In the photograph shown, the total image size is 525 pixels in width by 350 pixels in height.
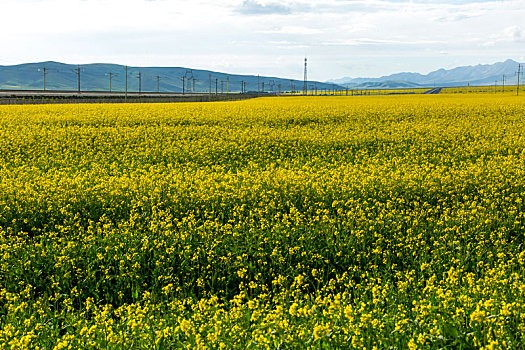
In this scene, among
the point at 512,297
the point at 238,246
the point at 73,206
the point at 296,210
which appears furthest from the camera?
the point at 73,206

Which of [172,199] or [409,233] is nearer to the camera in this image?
[409,233]

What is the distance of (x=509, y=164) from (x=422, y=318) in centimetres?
1145

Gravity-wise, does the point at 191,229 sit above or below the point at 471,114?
below

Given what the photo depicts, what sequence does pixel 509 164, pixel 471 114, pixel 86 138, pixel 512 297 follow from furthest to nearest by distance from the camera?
pixel 471 114 < pixel 86 138 < pixel 509 164 < pixel 512 297

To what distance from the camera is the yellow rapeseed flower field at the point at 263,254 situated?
18.2 ft

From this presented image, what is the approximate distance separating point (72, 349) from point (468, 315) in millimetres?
Result: 4440

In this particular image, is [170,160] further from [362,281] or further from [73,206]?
[362,281]

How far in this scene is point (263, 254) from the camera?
852 cm

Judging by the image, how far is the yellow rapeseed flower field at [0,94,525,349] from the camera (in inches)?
219

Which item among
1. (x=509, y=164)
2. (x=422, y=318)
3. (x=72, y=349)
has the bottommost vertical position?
(x=72, y=349)

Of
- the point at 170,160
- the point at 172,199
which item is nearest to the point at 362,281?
the point at 172,199

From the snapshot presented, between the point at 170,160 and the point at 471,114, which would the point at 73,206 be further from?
the point at 471,114

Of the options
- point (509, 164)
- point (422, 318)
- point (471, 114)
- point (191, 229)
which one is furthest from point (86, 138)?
point (471, 114)

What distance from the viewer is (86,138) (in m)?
22.7
